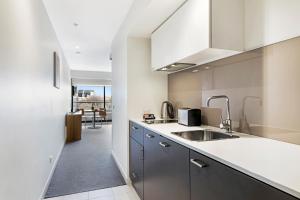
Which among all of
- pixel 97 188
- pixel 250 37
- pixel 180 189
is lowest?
pixel 97 188

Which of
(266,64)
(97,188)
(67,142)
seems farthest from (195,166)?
(67,142)

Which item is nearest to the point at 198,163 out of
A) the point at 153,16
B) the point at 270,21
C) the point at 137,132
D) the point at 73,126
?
the point at 270,21

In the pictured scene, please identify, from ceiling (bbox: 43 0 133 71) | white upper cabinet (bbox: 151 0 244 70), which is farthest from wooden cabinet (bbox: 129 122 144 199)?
ceiling (bbox: 43 0 133 71)

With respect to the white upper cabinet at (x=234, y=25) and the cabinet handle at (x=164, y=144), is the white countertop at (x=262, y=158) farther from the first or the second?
the white upper cabinet at (x=234, y=25)

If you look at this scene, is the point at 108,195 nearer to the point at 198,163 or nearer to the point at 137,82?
the point at 137,82

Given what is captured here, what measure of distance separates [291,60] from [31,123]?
233cm

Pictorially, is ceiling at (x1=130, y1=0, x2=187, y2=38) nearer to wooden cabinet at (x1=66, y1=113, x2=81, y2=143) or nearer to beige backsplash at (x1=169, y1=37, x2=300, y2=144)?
beige backsplash at (x1=169, y1=37, x2=300, y2=144)

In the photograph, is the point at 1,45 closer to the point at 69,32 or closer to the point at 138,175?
the point at 138,175

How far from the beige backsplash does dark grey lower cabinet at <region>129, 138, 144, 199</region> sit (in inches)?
35.9

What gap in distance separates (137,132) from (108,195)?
885 mm

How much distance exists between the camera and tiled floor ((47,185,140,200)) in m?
2.34

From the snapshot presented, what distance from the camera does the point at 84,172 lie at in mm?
3176

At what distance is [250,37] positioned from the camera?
5.02ft

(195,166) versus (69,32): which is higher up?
(69,32)
